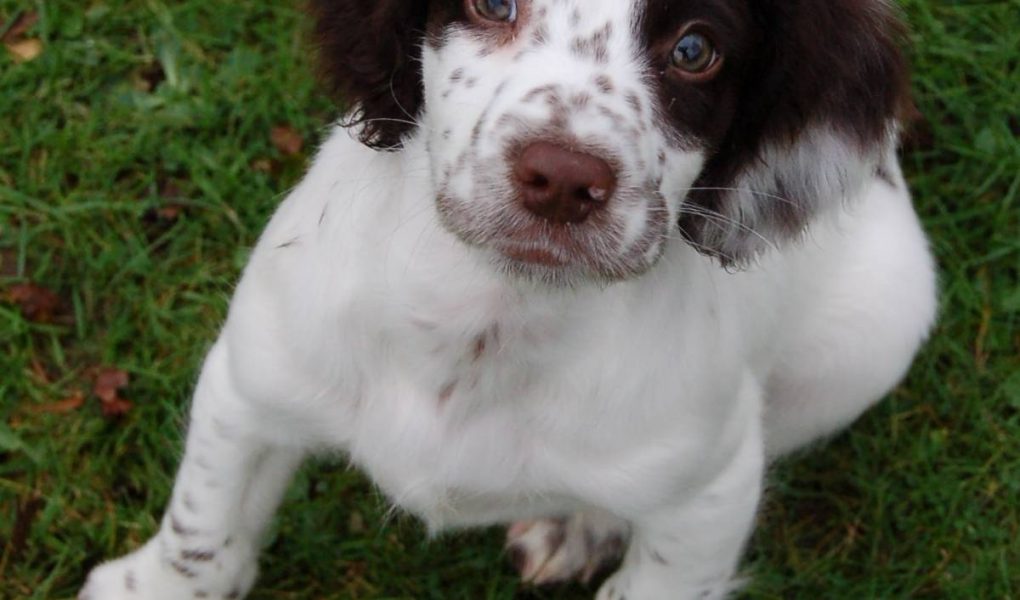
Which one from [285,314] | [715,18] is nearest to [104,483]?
[285,314]

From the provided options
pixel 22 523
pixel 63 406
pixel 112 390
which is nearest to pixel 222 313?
pixel 112 390

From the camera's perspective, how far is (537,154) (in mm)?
2312

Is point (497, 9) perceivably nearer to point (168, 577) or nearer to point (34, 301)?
point (168, 577)

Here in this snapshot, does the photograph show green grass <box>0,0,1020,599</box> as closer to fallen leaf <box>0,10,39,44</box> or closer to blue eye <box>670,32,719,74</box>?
fallen leaf <box>0,10,39,44</box>

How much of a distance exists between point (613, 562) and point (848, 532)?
2.34 ft

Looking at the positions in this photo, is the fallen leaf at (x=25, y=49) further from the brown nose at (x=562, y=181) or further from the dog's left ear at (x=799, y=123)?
the brown nose at (x=562, y=181)

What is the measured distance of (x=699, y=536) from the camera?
3211mm

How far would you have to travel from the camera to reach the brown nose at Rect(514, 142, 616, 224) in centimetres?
230

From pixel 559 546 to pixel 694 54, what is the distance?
1778 mm

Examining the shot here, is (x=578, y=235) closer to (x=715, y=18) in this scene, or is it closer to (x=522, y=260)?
(x=522, y=260)

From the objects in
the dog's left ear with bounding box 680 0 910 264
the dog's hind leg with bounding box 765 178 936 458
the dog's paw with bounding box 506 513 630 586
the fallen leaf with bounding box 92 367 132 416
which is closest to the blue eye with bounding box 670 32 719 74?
the dog's left ear with bounding box 680 0 910 264

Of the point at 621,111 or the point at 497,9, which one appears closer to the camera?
the point at 621,111

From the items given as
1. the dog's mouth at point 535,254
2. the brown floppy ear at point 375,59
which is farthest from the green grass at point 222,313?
the dog's mouth at point 535,254

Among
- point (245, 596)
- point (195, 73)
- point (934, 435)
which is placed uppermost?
point (195, 73)
